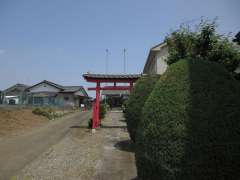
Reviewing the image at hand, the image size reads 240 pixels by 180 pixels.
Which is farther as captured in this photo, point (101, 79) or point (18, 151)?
point (101, 79)

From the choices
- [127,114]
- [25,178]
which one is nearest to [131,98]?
[127,114]

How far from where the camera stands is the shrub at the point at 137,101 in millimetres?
7799

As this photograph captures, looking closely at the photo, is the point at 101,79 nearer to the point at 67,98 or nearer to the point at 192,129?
the point at 192,129

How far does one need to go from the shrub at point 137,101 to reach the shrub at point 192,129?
414cm

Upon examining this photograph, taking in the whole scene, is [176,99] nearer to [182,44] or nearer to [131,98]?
[131,98]

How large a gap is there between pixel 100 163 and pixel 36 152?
3260mm

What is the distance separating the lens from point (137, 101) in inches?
313

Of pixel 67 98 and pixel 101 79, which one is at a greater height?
pixel 101 79

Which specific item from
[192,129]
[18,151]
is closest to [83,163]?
[18,151]

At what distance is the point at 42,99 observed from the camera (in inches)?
1478

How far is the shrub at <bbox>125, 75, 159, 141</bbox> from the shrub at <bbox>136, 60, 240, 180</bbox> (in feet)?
13.6

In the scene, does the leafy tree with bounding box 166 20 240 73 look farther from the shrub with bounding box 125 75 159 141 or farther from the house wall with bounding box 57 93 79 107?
the house wall with bounding box 57 93 79 107

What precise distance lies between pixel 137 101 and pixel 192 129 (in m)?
4.98

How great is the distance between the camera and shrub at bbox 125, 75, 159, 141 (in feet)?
25.6
